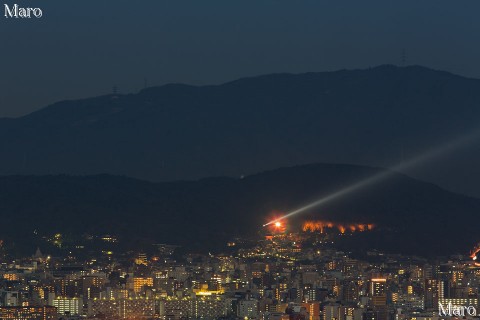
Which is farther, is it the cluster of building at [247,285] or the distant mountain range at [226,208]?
the distant mountain range at [226,208]

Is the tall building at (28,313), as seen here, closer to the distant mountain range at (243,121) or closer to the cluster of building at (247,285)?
the cluster of building at (247,285)

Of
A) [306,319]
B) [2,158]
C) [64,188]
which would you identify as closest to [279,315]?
[306,319]

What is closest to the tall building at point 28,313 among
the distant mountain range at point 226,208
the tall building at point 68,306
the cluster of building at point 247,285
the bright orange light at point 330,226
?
the cluster of building at point 247,285

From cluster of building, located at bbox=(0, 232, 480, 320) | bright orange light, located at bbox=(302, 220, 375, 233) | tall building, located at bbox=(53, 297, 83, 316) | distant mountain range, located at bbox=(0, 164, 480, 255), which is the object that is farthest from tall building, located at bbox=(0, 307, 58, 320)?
bright orange light, located at bbox=(302, 220, 375, 233)

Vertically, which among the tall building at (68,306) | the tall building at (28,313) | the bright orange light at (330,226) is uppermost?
the bright orange light at (330,226)

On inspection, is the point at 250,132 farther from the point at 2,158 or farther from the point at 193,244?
the point at 193,244

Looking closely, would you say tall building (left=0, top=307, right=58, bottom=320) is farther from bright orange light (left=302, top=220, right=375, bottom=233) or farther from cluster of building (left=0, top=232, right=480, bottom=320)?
bright orange light (left=302, top=220, right=375, bottom=233)
